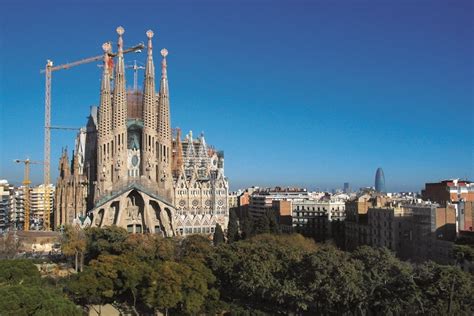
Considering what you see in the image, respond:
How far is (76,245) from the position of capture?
1903 inches

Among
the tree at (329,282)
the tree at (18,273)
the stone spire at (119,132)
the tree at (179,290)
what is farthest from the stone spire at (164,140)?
the tree at (329,282)

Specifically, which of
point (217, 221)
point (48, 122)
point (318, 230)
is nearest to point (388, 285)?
point (318, 230)

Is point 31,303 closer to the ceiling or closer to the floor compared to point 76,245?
closer to the floor

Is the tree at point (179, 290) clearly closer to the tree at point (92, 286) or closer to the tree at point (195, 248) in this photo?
the tree at point (92, 286)

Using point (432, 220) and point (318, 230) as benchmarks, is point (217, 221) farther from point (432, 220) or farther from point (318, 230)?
point (432, 220)

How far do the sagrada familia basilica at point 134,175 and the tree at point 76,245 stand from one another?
64.9 feet

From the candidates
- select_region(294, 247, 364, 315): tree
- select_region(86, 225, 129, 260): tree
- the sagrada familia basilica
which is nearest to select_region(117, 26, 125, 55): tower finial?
the sagrada familia basilica

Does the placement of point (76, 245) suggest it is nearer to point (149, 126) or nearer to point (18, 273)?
point (18, 273)

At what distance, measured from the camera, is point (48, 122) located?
9519 centimetres

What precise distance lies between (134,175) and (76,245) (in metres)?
30.0

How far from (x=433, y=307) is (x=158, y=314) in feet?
58.7

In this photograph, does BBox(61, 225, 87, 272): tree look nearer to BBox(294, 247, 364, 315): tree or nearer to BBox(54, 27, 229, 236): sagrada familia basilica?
BBox(54, 27, 229, 236): sagrada familia basilica

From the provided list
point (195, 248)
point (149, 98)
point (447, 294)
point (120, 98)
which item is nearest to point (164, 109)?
point (149, 98)

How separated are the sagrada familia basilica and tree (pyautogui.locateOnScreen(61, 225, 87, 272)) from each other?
64.9 ft
